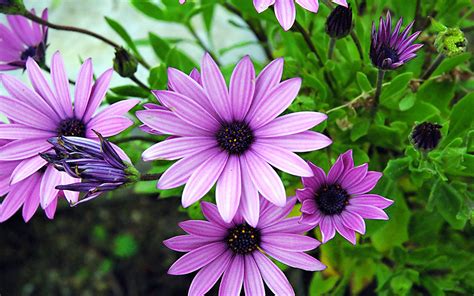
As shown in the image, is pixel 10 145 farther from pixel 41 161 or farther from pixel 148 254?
pixel 148 254

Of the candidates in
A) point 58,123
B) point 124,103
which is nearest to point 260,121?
point 124,103

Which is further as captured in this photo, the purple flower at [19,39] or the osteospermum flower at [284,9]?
the purple flower at [19,39]

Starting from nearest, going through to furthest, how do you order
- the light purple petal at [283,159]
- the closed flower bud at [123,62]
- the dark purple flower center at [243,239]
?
1. the light purple petal at [283,159]
2. the dark purple flower center at [243,239]
3. the closed flower bud at [123,62]

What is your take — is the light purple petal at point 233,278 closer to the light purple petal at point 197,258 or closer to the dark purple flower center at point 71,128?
the light purple petal at point 197,258

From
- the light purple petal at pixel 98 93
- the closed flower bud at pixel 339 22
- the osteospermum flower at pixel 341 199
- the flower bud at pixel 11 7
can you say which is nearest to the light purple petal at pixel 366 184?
the osteospermum flower at pixel 341 199

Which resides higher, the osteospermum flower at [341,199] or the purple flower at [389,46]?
the purple flower at [389,46]

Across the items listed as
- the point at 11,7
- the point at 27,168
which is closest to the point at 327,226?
the point at 27,168

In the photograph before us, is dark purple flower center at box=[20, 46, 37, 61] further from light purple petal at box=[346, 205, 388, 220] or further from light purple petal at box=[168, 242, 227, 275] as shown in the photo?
light purple petal at box=[346, 205, 388, 220]

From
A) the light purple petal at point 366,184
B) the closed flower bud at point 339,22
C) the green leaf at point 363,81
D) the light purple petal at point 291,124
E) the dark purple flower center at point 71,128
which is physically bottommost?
the light purple petal at point 366,184
